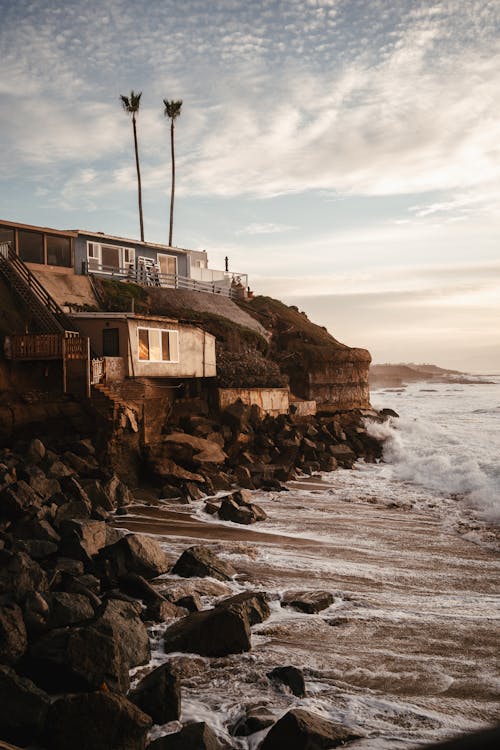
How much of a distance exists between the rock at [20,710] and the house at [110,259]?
25251 millimetres

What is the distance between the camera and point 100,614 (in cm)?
810

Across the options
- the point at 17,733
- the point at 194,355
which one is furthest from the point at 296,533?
the point at 194,355

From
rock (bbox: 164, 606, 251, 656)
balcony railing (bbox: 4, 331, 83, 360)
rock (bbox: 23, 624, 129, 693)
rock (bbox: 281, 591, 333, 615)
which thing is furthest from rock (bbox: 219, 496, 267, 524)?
rock (bbox: 23, 624, 129, 693)

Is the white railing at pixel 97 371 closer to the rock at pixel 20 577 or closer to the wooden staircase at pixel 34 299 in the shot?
the wooden staircase at pixel 34 299

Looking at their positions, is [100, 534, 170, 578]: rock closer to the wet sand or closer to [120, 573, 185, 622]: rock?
[120, 573, 185, 622]: rock

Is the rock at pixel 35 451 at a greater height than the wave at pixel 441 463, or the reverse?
the rock at pixel 35 451

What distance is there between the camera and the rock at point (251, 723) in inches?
256

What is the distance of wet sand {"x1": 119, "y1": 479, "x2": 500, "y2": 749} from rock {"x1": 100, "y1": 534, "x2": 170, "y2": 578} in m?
1.42

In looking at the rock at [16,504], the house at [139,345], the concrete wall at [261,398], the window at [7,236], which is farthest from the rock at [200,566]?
the window at [7,236]

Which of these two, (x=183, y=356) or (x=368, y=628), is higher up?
(x=183, y=356)

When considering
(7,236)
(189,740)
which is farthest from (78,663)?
(7,236)

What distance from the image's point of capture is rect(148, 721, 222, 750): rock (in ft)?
18.9

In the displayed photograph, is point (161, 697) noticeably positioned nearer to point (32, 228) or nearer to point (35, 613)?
point (35, 613)

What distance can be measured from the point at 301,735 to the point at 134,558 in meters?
5.23
